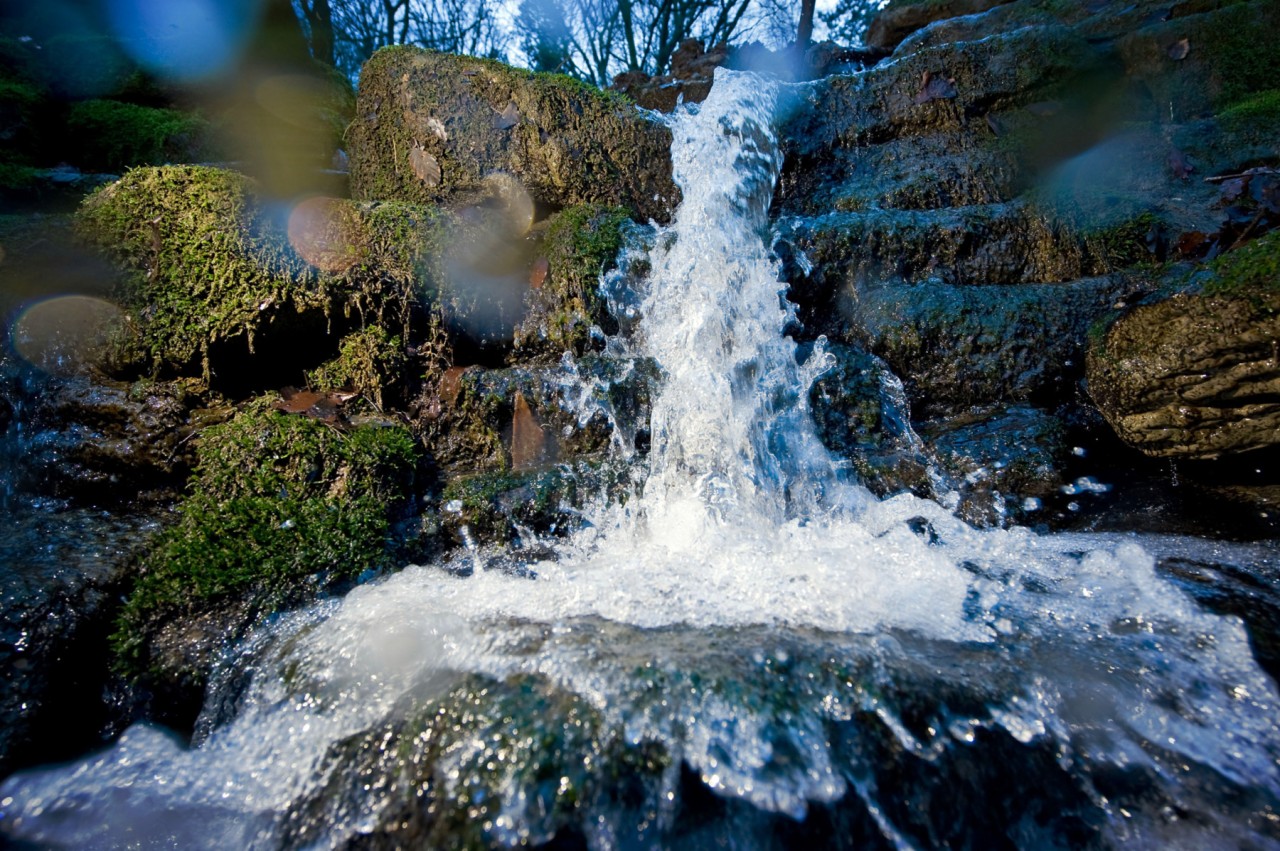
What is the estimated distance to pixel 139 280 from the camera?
10.7 feet

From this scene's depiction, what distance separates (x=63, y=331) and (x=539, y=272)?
2.53 metres

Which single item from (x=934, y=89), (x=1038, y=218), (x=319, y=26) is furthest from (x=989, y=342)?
(x=319, y=26)

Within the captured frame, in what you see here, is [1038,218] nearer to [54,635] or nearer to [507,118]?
[507,118]

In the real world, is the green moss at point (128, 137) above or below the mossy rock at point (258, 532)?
above

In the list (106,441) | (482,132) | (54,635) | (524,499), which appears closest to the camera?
(54,635)

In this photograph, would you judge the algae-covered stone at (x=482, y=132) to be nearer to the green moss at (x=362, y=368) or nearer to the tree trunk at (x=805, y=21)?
the green moss at (x=362, y=368)

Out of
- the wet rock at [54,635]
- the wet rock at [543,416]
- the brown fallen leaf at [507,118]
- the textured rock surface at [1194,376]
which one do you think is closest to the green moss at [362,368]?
the wet rock at [543,416]

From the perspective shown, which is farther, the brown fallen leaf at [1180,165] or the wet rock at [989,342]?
the brown fallen leaf at [1180,165]

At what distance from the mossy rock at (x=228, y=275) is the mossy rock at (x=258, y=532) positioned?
0.46m

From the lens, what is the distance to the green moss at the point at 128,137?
21.1ft

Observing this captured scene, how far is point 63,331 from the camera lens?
Answer: 308 cm

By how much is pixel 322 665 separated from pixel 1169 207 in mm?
6043

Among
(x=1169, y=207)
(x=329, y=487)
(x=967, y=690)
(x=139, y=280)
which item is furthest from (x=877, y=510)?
(x=139, y=280)

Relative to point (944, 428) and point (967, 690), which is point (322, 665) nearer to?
point (967, 690)
